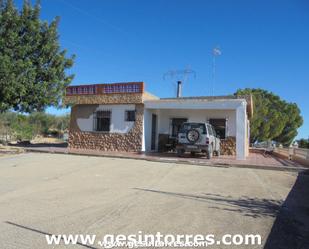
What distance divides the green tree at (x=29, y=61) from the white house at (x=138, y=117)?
278 centimetres

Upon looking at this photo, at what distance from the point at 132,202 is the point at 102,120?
13.4 m

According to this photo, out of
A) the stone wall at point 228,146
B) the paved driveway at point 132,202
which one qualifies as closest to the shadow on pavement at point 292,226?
the paved driveway at point 132,202

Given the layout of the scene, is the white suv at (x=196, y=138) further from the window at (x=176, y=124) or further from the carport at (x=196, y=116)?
the window at (x=176, y=124)

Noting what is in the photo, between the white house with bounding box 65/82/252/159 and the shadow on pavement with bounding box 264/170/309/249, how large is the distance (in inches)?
368

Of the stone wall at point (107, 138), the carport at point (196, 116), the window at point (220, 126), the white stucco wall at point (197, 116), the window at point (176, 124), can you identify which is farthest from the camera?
the window at point (176, 124)

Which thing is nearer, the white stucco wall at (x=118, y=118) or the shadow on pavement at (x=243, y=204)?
the shadow on pavement at (x=243, y=204)

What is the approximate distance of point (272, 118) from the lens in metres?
36.2

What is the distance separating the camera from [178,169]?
11.2 meters

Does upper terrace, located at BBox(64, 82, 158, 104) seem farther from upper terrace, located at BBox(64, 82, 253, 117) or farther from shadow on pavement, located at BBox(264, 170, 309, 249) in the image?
shadow on pavement, located at BBox(264, 170, 309, 249)

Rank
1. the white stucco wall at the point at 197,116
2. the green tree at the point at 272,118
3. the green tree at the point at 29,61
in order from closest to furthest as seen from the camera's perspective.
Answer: the green tree at the point at 29,61 → the white stucco wall at the point at 197,116 → the green tree at the point at 272,118

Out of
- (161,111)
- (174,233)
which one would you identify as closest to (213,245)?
(174,233)

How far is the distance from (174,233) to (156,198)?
211cm

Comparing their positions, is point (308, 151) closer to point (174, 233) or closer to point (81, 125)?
point (174, 233)

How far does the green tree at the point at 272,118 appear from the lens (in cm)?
3525
